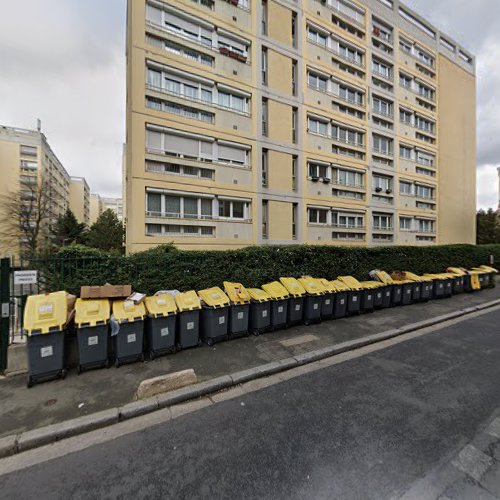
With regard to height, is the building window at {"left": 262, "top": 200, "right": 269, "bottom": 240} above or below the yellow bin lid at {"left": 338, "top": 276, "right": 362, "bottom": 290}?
above

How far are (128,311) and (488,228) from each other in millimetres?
39537

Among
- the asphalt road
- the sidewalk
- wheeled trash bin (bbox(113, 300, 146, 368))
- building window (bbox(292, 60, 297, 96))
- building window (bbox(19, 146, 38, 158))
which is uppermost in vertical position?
building window (bbox(19, 146, 38, 158))

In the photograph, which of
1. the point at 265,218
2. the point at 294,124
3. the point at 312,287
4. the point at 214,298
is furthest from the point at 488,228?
the point at 214,298

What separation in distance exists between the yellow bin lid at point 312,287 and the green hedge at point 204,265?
47.8 inches

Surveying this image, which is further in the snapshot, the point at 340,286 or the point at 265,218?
the point at 265,218

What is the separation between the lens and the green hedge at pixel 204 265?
5.38 meters

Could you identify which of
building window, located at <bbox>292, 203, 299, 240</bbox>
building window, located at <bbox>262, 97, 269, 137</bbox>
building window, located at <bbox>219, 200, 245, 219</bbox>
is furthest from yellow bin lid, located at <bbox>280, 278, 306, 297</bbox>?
building window, located at <bbox>262, 97, 269, 137</bbox>

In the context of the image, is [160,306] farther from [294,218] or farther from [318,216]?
[318,216]

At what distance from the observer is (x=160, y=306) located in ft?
15.5

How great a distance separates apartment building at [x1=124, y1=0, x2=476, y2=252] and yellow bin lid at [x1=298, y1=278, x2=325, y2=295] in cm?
658

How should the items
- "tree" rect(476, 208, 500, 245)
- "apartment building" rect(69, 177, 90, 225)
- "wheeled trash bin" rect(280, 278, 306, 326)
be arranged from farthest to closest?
"apartment building" rect(69, 177, 90, 225) → "tree" rect(476, 208, 500, 245) → "wheeled trash bin" rect(280, 278, 306, 326)

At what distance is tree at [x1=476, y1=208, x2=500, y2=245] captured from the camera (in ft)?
93.5

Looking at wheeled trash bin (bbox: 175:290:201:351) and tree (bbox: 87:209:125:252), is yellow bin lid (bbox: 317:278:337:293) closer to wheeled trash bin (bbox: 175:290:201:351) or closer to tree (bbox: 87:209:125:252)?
wheeled trash bin (bbox: 175:290:201:351)

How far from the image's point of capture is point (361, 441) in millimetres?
2729
